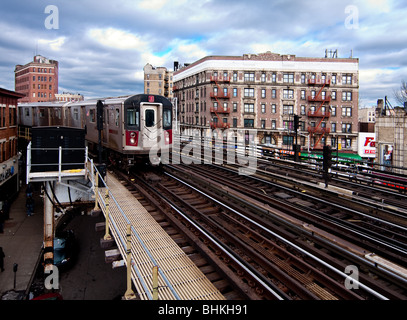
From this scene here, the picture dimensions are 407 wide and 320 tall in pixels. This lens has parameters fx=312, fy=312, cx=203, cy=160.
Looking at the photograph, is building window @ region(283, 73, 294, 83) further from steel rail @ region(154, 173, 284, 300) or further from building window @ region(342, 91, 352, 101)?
steel rail @ region(154, 173, 284, 300)

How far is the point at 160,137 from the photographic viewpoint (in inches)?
644

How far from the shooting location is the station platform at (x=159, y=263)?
20.7 ft

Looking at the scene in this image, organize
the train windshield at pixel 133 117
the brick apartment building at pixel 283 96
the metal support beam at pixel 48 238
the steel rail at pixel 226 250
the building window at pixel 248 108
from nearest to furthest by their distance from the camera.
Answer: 1. the steel rail at pixel 226 250
2. the train windshield at pixel 133 117
3. the metal support beam at pixel 48 238
4. the brick apartment building at pixel 283 96
5. the building window at pixel 248 108

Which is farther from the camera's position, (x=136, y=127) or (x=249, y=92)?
(x=249, y=92)

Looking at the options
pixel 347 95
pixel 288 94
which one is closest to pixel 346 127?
pixel 347 95

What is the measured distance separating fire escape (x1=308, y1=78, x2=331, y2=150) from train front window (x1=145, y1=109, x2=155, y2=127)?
40185 millimetres

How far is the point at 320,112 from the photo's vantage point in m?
51.7

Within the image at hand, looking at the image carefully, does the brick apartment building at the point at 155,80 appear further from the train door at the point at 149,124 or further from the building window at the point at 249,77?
the train door at the point at 149,124

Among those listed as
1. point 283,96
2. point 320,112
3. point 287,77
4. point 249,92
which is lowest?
point 320,112

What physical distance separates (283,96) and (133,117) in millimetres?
40677

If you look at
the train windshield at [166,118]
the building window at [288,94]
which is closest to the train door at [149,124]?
the train windshield at [166,118]

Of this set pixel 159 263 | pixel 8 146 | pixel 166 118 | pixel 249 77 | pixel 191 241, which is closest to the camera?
pixel 159 263

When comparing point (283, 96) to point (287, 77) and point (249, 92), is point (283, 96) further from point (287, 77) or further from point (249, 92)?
point (249, 92)

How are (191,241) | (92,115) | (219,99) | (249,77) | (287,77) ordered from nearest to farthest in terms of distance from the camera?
(191,241)
(92,115)
(287,77)
(249,77)
(219,99)
